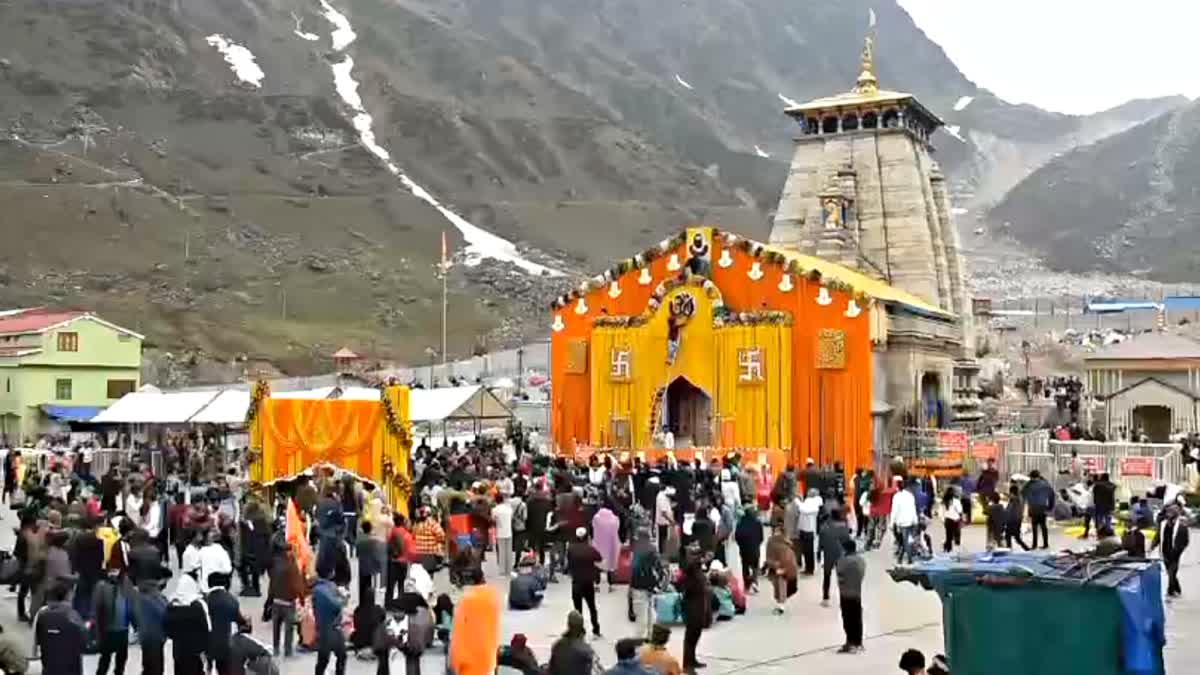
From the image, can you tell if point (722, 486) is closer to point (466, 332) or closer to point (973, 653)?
point (973, 653)

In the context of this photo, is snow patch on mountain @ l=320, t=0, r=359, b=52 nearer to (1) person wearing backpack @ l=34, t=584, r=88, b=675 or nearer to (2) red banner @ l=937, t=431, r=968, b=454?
(2) red banner @ l=937, t=431, r=968, b=454

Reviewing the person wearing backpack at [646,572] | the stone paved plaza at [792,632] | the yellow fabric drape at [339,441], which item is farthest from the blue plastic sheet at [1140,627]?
the yellow fabric drape at [339,441]

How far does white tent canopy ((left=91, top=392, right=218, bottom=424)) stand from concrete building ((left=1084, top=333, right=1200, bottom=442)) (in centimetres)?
2126

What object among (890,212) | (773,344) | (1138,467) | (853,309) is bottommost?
(1138,467)

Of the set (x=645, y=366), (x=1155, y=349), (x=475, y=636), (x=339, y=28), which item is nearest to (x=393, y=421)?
(x=645, y=366)

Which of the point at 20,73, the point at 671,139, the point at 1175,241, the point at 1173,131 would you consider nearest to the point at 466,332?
the point at 20,73

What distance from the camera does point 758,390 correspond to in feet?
100

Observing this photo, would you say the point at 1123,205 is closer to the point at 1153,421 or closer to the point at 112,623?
the point at 1153,421

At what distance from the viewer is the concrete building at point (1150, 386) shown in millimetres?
33438

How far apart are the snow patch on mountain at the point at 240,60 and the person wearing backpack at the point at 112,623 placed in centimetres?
14240

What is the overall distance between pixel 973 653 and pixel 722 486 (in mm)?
11469

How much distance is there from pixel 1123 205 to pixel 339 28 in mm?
99020

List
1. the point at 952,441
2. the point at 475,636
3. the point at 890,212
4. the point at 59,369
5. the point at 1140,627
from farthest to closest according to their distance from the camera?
1. the point at 59,369
2. the point at 890,212
3. the point at 952,441
4. the point at 475,636
5. the point at 1140,627

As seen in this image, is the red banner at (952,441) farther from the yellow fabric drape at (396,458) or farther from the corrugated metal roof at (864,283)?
the yellow fabric drape at (396,458)
